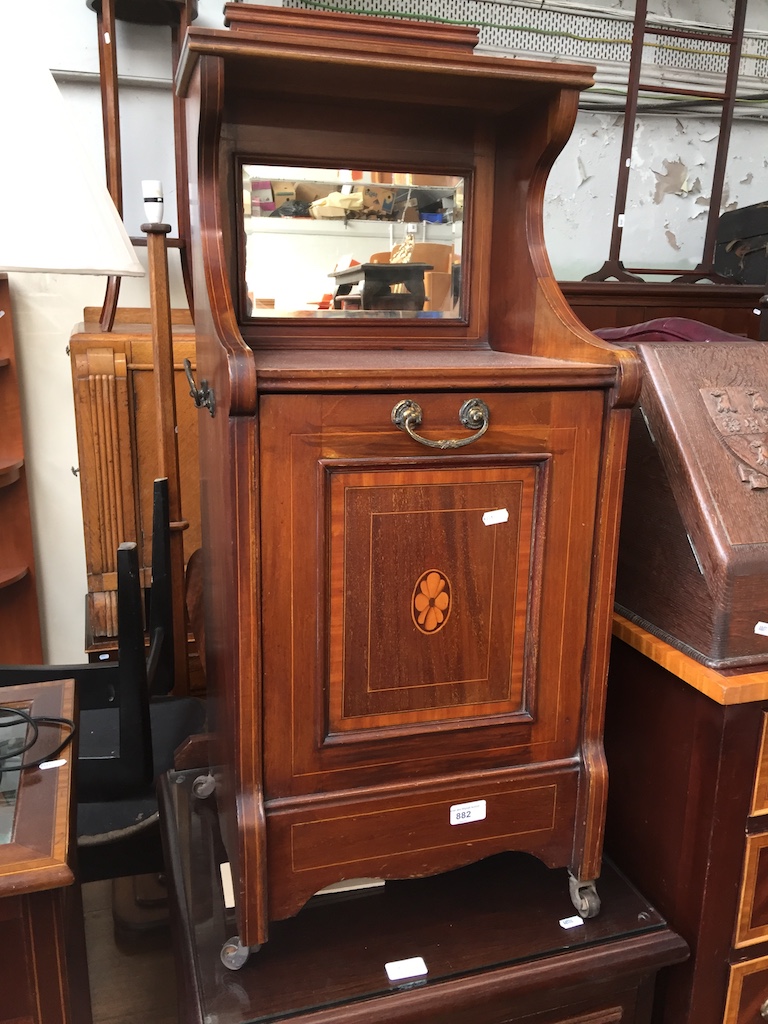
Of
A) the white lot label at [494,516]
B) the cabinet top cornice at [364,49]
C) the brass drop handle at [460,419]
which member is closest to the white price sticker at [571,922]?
the white lot label at [494,516]

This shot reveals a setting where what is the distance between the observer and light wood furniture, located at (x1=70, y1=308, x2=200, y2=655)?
79.0 inches

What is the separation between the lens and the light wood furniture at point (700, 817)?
3.71 ft

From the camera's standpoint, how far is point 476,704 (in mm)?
1098

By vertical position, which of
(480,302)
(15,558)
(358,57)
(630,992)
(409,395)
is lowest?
(630,992)

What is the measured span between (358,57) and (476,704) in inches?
32.3

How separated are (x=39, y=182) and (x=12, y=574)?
5.75 feet

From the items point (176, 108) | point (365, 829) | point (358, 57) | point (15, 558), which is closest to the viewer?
point (358, 57)

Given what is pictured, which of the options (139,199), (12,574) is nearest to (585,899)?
(12,574)

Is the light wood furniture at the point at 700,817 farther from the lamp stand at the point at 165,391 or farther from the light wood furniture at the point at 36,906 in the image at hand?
the lamp stand at the point at 165,391

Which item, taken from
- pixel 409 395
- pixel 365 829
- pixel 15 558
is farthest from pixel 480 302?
pixel 15 558

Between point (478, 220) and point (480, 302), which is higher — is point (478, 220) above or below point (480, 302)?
above

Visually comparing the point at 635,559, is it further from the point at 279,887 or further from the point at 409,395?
the point at 279,887

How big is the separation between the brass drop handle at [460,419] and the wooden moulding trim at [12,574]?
1.80 metres

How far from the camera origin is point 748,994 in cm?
125
